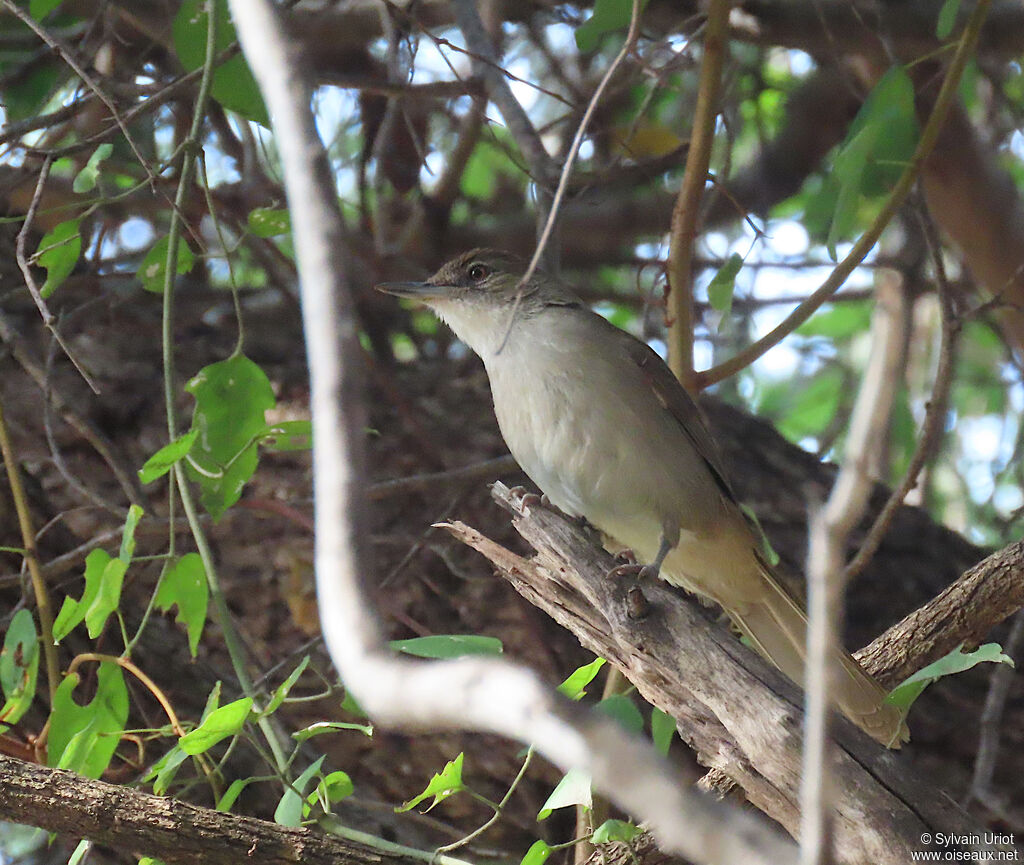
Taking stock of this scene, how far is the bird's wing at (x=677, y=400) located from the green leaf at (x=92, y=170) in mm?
1907

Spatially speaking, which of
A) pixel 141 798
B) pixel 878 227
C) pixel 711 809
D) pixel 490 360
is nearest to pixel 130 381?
pixel 490 360

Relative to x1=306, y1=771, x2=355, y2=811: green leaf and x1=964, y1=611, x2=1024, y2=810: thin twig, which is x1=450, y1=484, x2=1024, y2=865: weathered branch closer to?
x1=306, y1=771, x2=355, y2=811: green leaf

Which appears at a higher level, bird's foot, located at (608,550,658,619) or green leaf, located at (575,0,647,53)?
green leaf, located at (575,0,647,53)

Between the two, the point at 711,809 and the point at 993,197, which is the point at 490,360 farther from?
the point at 711,809

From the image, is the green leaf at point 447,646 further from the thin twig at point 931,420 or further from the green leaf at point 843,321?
the green leaf at point 843,321

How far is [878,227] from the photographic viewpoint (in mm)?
3721

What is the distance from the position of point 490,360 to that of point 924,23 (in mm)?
2698

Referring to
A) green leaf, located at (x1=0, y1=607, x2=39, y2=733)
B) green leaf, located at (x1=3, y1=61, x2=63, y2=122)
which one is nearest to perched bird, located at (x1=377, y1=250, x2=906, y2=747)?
green leaf, located at (x1=0, y1=607, x2=39, y2=733)

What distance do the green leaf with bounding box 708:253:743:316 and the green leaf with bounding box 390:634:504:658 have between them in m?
1.51

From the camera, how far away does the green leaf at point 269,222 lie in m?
3.31

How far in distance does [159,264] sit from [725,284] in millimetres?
1855

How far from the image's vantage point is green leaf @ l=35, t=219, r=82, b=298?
330 cm

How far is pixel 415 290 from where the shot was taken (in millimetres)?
4297

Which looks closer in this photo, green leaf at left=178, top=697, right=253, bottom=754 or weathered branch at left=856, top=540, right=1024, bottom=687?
green leaf at left=178, top=697, right=253, bottom=754
